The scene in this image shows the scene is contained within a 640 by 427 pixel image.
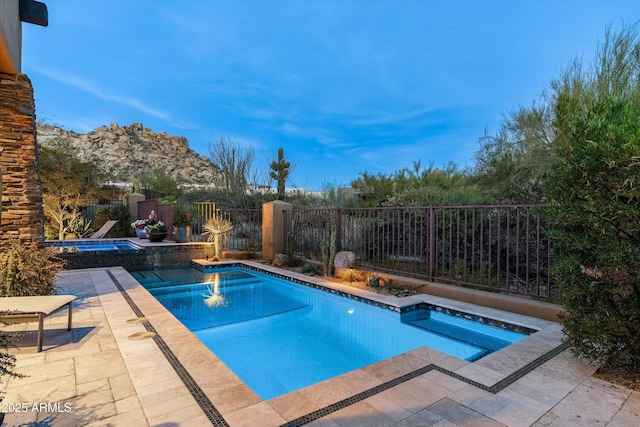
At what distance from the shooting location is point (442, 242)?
6086 mm

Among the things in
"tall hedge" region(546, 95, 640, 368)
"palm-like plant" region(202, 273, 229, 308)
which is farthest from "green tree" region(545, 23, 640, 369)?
"palm-like plant" region(202, 273, 229, 308)

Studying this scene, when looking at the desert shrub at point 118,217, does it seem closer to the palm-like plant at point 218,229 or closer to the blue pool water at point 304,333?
the palm-like plant at point 218,229

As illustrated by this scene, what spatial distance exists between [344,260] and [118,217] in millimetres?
11615

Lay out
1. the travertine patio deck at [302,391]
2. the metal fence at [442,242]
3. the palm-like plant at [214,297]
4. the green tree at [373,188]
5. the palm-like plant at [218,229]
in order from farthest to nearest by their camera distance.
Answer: the green tree at [373,188]
the palm-like plant at [218,229]
the palm-like plant at [214,297]
the metal fence at [442,242]
the travertine patio deck at [302,391]

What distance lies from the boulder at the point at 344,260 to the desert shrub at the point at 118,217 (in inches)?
421

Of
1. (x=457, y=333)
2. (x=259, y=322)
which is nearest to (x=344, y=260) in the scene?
(x=259, y=322)

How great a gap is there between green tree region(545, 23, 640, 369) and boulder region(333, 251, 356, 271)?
14.1 ft

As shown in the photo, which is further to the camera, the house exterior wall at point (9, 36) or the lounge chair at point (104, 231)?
the lounge chair at point (104, 231)

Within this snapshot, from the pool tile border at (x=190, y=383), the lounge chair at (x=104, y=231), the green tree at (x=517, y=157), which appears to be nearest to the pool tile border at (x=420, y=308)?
the pool tile border at (x=190, y=383)

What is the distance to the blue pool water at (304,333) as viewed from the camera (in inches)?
139

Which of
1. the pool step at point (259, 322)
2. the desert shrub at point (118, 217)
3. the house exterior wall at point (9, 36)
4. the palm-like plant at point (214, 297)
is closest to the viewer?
the house exterior wall at point (9, 36)

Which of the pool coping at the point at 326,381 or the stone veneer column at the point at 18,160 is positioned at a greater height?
the stone veneer column at the point at 18,160

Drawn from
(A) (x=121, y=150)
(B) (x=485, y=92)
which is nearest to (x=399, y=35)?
(B) (x=485, y=92)

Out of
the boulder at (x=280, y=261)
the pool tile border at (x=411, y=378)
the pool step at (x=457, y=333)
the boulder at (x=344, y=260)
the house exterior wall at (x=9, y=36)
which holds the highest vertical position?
the house exterior wall at (x=9, y=36)
